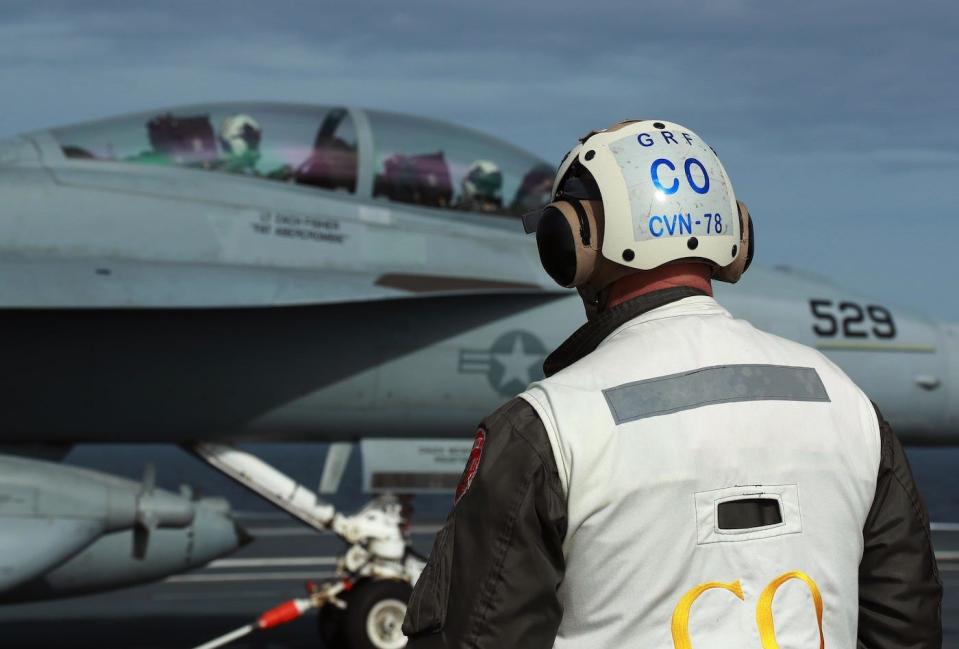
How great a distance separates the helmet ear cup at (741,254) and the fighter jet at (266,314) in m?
5.68

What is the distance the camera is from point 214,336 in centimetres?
820

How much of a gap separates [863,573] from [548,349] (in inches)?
259

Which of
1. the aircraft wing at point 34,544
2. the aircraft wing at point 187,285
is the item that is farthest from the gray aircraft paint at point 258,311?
the aircraft wing at point 34,544

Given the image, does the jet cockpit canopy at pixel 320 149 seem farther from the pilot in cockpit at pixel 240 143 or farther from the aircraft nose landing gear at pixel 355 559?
the aircraft nose landing gear at pixel 355 559

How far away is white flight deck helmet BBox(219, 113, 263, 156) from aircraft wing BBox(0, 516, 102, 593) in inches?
104

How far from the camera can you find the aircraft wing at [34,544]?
7457 mm

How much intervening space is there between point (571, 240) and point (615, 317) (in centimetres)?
19

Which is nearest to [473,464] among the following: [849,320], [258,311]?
[258,311]

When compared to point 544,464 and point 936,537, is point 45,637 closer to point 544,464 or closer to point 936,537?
point 544,464

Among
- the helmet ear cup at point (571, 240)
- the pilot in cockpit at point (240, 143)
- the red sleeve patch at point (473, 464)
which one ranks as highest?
the pilot in cockpit at point (240, 143)

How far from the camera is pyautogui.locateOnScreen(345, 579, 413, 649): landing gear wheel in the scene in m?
8.72

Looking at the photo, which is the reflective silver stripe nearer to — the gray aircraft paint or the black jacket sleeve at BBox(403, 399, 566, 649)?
the black jacket sleeve at BBox(403, 399, 566, 649)

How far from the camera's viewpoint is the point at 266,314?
8297mm

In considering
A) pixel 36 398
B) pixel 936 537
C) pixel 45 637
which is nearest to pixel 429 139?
pixel 36 398
